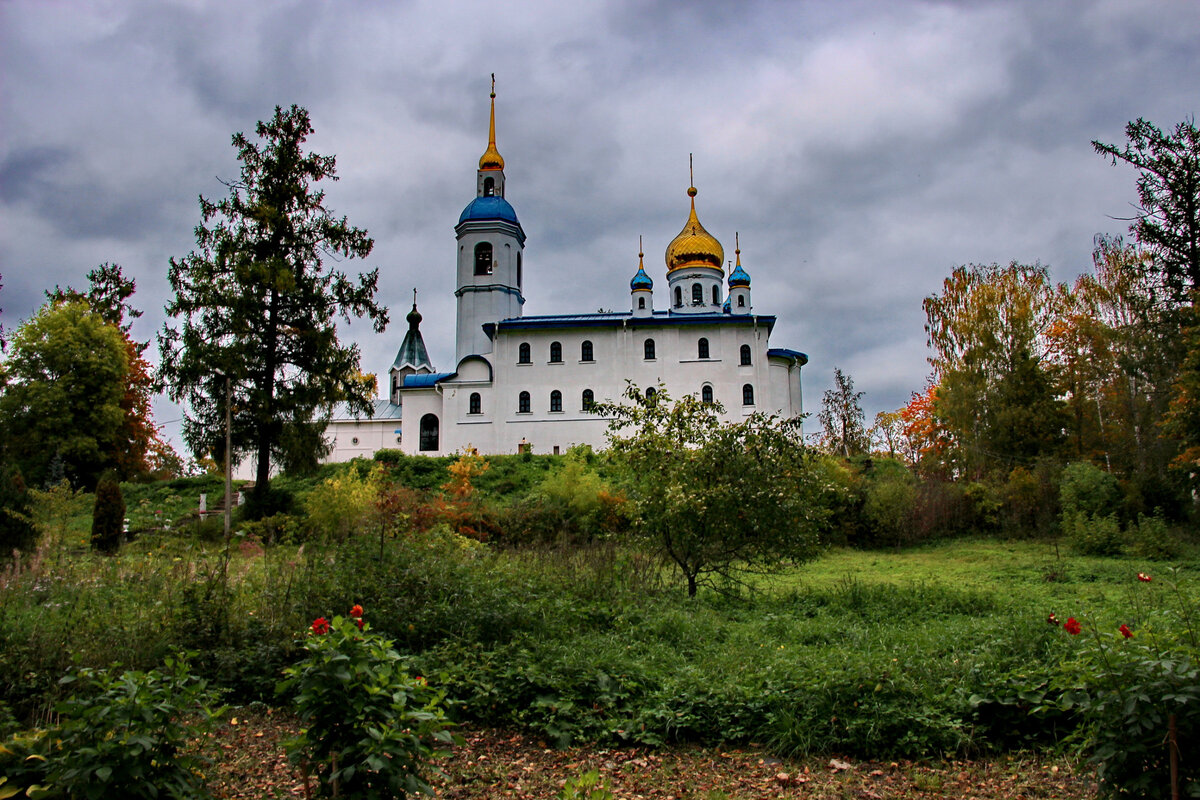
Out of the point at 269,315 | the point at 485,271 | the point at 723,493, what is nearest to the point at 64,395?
the point at 269,315

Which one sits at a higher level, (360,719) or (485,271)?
(485,271)

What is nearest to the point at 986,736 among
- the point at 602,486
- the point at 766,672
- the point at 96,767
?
the point at 766,672

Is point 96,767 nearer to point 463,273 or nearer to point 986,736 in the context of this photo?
point 986,736

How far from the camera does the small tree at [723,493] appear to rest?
10.1 meters

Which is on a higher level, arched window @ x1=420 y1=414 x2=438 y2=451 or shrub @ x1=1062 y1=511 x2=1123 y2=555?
arched window @ x1=420 y1=414 x2=438 y2=451

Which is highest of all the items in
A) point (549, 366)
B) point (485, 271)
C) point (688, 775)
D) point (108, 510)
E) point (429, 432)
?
point (485, 271)

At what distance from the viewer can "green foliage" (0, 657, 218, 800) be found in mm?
2869

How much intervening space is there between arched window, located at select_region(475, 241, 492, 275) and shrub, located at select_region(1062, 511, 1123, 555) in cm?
3132

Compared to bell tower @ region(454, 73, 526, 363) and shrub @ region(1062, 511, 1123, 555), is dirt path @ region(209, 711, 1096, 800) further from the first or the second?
bell tower @ region(454, 73, 526, 363)

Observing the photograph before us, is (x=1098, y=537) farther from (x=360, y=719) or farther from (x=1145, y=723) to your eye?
(x=360, y=719)

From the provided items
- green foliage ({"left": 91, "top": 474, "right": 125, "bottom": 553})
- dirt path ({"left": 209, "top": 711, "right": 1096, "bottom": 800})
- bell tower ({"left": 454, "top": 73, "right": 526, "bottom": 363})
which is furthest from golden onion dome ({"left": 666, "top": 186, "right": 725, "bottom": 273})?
dirt path ({"left": 209, "top": 711, "right": 1096, "bottom": 800})

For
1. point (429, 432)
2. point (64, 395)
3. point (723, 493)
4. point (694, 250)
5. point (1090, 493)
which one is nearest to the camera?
point (723, 493)

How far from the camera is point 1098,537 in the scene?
1750cm

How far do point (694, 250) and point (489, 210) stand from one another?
40.8 ft
